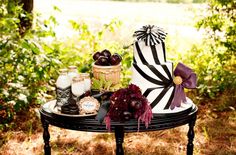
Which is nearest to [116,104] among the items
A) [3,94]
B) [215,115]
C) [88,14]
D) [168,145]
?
[168,145]

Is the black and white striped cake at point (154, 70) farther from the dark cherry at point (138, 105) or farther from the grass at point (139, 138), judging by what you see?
the grass at point (139, 138)

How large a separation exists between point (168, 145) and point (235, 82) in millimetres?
1368

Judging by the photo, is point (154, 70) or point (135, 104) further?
point (154, 70)

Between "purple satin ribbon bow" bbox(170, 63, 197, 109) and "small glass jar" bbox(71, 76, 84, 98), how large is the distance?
0.52 meters

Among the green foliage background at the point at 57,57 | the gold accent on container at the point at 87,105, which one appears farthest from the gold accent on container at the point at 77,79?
the green foliage background at the point at 57,57

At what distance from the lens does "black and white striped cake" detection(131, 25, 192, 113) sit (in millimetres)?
2523

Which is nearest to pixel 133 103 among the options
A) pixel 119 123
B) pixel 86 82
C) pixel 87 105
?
pixel 119 123

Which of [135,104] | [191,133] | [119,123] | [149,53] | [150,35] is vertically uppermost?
[150,35]

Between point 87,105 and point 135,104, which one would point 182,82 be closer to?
point 135,104

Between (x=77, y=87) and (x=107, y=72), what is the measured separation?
0.76 ft

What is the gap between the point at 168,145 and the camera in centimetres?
381

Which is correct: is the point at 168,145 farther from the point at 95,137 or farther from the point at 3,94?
the point at 3,94

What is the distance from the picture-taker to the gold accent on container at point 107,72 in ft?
8.60

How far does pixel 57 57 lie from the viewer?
14.4 ft
